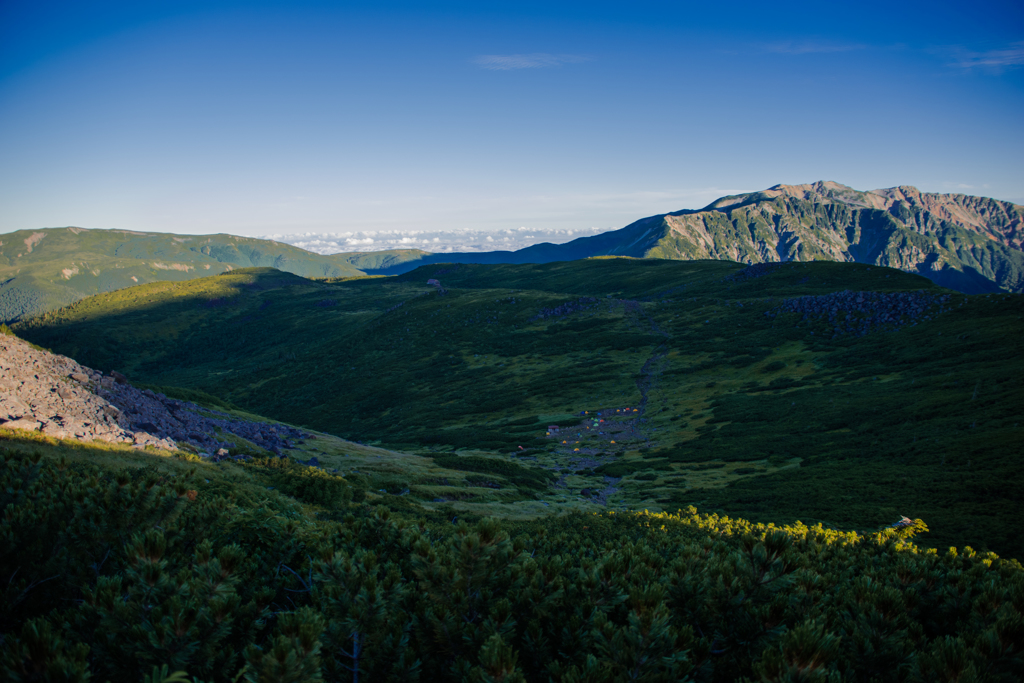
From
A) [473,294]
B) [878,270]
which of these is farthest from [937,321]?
[473,294]

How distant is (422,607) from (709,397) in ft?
278

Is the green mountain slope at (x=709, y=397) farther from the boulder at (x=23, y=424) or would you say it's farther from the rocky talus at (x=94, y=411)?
the boulder at (x=23, y=424)

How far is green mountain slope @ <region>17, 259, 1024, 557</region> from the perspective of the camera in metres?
39.3

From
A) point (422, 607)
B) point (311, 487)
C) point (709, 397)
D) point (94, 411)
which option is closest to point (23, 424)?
point (94, 411)

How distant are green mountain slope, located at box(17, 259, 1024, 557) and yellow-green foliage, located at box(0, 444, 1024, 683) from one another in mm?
24335

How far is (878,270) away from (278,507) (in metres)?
174

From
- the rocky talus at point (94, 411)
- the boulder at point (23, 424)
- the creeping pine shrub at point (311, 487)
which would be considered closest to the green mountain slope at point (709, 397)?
the creeping pine shrub at point (311, 487)

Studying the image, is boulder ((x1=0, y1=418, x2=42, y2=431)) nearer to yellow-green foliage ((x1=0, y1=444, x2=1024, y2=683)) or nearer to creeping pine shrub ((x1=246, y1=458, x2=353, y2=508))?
creeping pine shrub ((x1=246, y1=458, x2=353, y2=508))

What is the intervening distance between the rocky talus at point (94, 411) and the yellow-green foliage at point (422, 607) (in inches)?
925

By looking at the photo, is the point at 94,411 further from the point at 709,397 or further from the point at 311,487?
the point at 709,397

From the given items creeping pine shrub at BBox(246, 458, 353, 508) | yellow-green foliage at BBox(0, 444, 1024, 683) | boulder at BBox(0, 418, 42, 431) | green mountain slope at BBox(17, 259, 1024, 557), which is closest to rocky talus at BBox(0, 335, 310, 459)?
boulder at BBox(0, 418, 42, 431)

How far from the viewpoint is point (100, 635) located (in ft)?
16.9

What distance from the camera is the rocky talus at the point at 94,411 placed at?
1049 inches

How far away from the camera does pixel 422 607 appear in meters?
7.08
